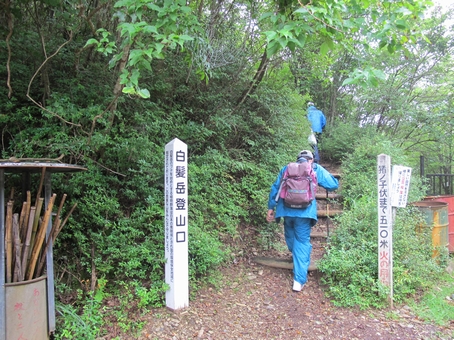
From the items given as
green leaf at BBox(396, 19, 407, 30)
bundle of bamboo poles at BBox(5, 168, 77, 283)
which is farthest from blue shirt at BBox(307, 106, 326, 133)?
bundle of bamboo poles at BBox(5, 168, 77, 283)

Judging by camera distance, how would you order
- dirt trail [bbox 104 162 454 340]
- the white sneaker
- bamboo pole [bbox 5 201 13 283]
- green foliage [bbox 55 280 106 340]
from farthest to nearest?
the white sneaker, dirt trail [bbox 104 162 454 340], green foliage [bbox 55 280 106 340], bamboo pole [bbox 5 201 13 283]

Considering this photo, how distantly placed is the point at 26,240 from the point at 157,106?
10.1 feet

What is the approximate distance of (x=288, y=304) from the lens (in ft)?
12.6

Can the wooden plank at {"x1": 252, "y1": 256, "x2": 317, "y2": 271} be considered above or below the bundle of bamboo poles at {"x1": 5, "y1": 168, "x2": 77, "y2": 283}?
below

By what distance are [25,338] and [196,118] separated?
436cm

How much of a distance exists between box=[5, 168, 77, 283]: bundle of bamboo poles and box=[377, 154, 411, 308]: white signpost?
12.0ft

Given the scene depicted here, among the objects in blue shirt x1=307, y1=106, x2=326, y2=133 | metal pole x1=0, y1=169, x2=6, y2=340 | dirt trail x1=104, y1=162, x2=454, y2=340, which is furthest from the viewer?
blue shirt x1=307, y1=106, x2=326, y2=133

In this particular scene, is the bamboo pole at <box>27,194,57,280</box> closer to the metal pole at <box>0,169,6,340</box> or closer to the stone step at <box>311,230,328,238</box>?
the metal pole at <box>0,169,6,340</box>

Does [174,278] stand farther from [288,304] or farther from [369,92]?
[369,92]

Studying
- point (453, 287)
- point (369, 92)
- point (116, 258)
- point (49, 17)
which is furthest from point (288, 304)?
point (369, 92)

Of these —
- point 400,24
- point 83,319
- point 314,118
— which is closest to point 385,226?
point 400,24

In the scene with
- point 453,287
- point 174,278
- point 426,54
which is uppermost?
point 426,54

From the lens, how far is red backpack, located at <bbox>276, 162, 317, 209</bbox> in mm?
4039

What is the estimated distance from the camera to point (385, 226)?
3898 millimetres
